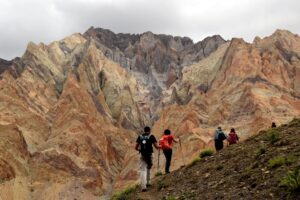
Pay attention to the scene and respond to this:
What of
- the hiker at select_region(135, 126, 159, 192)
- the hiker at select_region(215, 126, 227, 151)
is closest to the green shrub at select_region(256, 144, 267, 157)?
the hiker at select_region(135, 126, 159, 192)

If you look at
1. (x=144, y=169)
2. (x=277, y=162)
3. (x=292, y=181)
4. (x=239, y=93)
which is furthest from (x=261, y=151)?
(x=239, y=93)

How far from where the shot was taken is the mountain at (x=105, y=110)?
97250mm

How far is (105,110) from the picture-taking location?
471 feet

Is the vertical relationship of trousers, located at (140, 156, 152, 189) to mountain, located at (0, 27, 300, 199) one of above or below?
below

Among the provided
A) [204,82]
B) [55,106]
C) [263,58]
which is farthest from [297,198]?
[204,82]

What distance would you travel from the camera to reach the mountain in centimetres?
9725

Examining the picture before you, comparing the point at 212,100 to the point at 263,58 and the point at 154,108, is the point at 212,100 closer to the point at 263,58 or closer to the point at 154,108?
the point at 263,58

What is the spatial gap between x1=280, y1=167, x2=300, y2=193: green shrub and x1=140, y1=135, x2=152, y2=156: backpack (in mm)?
6876

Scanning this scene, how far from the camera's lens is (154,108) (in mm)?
174000

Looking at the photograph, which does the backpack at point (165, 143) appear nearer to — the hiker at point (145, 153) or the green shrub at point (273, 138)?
the hiker at point (145, 153)

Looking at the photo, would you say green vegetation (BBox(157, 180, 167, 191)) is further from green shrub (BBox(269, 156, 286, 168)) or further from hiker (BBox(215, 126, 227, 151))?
hiker (BBox(215, 126, 227, 151))

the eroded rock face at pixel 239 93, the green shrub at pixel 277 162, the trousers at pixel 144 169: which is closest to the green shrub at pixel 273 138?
the green shrub at pixel 277 162

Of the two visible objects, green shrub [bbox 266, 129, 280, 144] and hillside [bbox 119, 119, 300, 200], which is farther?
green shrub [bbox 266, 129, 280, 144]

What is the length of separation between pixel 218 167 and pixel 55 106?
11031cm
